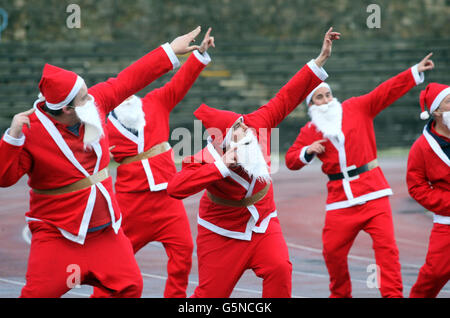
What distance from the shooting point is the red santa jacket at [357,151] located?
Result: 611cm

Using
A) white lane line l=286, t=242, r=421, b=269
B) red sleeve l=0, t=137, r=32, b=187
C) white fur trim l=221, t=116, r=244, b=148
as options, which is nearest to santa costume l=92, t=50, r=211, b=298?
white fur trim l=221, t=116, r=244, b=148

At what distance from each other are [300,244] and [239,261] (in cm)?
467

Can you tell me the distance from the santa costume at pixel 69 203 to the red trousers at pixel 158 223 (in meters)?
1.51

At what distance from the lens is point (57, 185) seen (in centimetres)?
438

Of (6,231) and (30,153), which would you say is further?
(6,231)

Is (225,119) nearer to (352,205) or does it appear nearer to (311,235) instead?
(352,205)

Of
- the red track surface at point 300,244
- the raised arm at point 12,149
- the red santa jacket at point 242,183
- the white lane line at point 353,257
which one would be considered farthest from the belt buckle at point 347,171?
the raised arm at point 12,149

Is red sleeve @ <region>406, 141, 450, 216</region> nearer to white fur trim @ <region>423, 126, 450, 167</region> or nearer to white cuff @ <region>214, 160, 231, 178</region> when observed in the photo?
white fur trim @ <region>423, 126, 450, 167</region>

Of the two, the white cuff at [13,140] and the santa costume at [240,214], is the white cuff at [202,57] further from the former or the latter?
the white cuff at [13,140]

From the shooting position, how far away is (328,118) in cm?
633

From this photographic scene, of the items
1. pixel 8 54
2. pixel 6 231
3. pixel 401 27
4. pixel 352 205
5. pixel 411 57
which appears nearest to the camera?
pixel 352 205

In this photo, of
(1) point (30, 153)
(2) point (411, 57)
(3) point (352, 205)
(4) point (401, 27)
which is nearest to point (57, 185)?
(1) point (30, 153)
